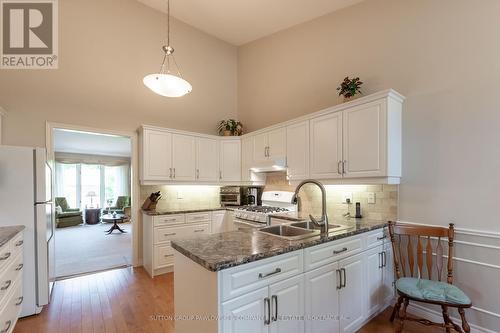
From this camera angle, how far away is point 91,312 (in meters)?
2.46

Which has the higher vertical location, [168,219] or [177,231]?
[168,219]

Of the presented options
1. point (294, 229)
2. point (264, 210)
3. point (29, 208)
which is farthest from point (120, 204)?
point (294, 229)

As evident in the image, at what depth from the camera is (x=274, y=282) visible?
60.4 inches

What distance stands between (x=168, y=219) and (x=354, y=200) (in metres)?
2.59

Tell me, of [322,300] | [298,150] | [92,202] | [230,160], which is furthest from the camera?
[92,202]

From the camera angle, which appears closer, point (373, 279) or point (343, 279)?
point (343, 279)

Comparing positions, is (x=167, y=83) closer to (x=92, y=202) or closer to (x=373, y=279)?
(x=373, y=279)

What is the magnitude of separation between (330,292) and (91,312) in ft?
7.94

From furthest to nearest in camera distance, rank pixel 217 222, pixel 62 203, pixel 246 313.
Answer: pixel 62 203 → pixel 217 222 → pixel 246 313

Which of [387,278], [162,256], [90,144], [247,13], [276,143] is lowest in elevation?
[162,256]

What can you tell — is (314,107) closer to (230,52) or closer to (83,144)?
(230,52)

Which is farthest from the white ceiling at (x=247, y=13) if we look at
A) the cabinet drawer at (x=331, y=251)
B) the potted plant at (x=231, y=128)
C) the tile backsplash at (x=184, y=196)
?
the cabinet drawer at (x=331, y=251)

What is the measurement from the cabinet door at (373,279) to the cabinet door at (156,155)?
114 inches

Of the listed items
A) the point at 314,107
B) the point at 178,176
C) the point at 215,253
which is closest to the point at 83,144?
the point at 178,176
